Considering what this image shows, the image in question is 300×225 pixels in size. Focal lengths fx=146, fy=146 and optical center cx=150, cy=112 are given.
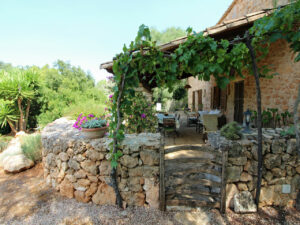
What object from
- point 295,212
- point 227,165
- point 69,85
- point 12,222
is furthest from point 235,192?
point 69,85

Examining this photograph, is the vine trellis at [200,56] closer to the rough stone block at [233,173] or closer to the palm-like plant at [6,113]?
the rough stone block at [233,173]

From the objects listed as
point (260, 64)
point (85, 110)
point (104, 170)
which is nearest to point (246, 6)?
point (260, 64)

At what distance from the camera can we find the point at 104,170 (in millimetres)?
2379

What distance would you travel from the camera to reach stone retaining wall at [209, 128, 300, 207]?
2238 mm

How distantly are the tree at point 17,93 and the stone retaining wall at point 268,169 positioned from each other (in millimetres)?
8637

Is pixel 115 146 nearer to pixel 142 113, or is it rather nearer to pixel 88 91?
pixel 142 113

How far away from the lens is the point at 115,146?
2.14 metres

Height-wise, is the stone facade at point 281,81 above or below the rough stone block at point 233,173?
above

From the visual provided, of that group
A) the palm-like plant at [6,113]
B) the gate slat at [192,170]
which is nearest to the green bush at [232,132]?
the gate slat at [192,170]

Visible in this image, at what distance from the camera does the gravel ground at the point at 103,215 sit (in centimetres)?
210

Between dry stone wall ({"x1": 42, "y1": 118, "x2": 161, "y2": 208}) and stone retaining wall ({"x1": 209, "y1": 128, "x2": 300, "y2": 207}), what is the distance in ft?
3.85

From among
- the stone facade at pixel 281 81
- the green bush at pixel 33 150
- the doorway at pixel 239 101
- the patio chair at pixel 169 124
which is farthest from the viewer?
the doorway at pixel 239 101

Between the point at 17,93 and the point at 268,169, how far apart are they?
370 inches

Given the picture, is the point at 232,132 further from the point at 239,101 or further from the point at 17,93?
the point at 17,93
